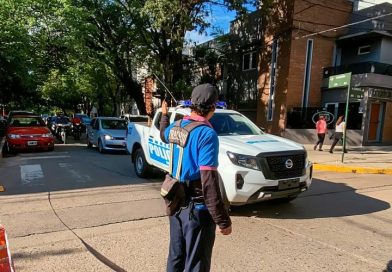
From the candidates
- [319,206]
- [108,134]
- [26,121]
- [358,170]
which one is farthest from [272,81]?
[319,206]

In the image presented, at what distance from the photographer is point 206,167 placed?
269 centimetres

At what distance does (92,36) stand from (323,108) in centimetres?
1451

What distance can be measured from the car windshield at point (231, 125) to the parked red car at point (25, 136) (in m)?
10.3

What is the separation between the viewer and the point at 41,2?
16844 millimetres

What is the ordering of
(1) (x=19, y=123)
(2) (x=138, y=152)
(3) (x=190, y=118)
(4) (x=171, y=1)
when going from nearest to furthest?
(3) (x=190, y=118)
(2) (x=138, y=152)
(1) (x=19, y=123)
(4) (x=171, y=1)

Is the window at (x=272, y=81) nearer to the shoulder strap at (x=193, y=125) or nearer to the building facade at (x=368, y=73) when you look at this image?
the building facade at (x=368, y=73)

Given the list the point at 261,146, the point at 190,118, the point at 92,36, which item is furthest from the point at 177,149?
the point at 92,36

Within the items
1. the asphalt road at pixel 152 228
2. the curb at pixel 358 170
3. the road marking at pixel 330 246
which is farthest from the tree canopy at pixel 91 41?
the road marking at pixel 330 246

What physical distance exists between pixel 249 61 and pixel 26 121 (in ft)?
48.7

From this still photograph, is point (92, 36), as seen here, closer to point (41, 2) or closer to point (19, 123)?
point (41, 2)

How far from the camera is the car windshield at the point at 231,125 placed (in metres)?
7.27

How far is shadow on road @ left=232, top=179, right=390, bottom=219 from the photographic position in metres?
6.41

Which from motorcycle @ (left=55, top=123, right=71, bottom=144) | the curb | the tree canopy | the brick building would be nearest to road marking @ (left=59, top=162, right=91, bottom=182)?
the tree canopy

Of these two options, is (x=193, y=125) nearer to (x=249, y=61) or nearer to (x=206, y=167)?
Answer: (x=206, y=167)
